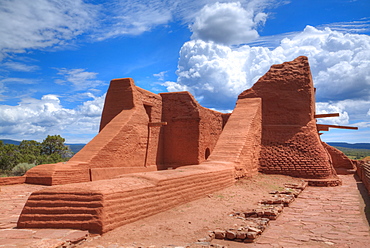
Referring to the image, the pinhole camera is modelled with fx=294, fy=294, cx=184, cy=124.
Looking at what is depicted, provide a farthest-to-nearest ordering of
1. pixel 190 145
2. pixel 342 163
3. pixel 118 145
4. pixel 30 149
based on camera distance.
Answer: pixel 30 149 → pixel 342 163 → pixel 190 145 → pixel 118 145

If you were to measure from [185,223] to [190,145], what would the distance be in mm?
9302

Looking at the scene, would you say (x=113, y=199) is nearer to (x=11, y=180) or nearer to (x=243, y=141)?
(x=243, y=141)

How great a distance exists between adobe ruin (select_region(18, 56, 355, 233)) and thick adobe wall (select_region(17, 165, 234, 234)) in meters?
0.03

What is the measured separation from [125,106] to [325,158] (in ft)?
27.1

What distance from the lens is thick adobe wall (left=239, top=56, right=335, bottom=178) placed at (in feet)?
36.1

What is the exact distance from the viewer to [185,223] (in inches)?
202

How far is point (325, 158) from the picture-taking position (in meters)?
11.0

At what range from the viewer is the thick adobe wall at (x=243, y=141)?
Answer: 994 cm

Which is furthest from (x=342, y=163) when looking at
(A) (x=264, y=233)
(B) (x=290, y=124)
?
(A) (x=264, y=233)

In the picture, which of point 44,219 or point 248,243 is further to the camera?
point 44,219

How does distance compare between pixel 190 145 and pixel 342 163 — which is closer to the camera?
pixel 190 145

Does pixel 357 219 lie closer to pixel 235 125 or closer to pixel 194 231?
pixel 194 231

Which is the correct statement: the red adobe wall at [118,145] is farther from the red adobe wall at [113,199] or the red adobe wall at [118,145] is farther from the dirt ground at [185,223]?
the dirt ground at [185,223]

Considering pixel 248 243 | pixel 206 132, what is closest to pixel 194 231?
pixel 248 243
